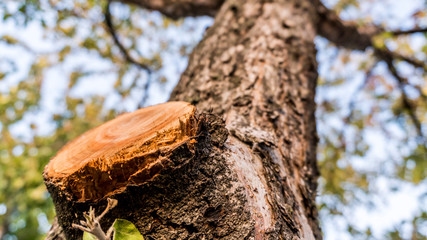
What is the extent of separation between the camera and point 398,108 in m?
4.53

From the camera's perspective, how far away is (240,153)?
113 cm

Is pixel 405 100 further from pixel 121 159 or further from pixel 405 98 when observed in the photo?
pixel 121 159

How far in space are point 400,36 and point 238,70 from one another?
10.7ft

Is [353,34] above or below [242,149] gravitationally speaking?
above

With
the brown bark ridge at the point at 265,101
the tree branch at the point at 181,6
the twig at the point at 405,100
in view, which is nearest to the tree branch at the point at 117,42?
the tree branch at the point at 181,6

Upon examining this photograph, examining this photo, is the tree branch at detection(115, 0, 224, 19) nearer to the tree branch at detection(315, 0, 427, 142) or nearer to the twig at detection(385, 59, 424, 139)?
the tree branch at detection(315, 0, 427, 142)

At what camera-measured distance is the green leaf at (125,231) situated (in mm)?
824

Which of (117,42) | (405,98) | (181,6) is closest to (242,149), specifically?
(181,6)

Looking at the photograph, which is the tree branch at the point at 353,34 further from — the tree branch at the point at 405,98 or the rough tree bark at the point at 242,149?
the rough tree bark at the point at 242,149

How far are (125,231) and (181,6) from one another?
327 centimetres

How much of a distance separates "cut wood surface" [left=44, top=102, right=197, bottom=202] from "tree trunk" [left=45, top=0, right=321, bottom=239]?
0.02 metres

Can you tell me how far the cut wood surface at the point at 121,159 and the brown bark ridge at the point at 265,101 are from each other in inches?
9.2

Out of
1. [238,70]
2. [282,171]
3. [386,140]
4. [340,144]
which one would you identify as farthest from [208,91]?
[386,140]

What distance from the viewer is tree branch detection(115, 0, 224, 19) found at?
3.52 m
